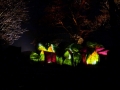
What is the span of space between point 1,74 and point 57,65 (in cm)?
509

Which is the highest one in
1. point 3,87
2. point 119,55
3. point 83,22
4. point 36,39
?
point 83,22

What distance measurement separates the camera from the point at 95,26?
747 inches

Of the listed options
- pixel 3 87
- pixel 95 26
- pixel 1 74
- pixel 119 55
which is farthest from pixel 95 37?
pixel 3 87

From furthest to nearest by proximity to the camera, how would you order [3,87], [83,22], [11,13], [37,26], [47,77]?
[37,26] < [83,22] < [11,13] < [47,77] < [3,87]

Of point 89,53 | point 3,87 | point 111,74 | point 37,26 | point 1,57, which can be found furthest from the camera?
point 37,26

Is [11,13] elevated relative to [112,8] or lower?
elevated

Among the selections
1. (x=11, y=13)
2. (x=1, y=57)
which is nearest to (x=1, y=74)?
(x=1, y=57)

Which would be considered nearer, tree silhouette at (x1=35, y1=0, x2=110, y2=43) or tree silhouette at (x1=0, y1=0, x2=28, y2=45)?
tree silhouette at (x1=0, y1=0, x2=28, y2=45)

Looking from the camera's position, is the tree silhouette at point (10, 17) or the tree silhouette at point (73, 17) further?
the tree silhouette at point (73, 17)

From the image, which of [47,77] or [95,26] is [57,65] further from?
[95,26]

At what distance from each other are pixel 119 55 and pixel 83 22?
31.1 feet

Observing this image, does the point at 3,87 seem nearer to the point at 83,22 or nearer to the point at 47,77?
the point at 47,77

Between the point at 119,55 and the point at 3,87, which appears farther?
the point at 119,55

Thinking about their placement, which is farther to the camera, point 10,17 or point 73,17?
point 73,17
